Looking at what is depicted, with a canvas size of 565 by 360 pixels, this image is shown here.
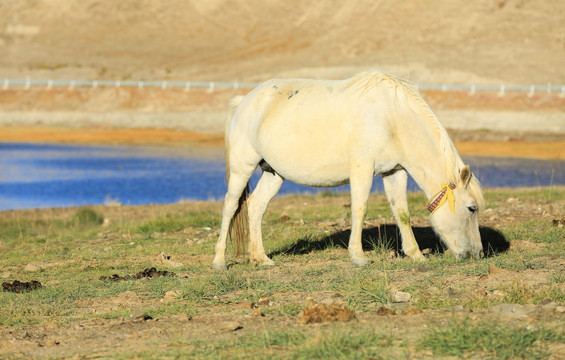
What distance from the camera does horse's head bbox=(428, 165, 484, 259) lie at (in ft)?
32.0

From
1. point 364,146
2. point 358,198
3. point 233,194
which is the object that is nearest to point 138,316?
point 358,198

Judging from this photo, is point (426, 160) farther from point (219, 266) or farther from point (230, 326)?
point (230, 326)

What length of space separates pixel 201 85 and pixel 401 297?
58315 millimetres

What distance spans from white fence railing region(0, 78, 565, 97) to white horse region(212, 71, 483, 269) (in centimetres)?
4654

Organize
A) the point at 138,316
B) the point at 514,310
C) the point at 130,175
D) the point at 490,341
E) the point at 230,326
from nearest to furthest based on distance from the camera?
the point at 490,341
the point at 514,310
the point at 230,326
the point at 138,316
the point at 130,175

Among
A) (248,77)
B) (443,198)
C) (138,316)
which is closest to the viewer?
(138,316)

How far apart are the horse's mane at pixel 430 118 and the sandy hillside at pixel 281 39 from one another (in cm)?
5348

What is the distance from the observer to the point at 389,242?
1205 cm

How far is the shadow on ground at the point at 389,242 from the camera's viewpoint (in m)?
11.5

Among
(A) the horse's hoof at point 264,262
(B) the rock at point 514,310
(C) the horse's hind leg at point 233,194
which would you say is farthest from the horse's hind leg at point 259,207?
(B) the rock at point 514,310

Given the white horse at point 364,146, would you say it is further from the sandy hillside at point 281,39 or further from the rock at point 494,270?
the sandy hillside at point 281,39

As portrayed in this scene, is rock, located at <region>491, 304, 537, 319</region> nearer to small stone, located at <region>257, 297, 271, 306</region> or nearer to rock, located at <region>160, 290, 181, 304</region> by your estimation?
small stone, located at <region>257, 297, 271, 306</region>

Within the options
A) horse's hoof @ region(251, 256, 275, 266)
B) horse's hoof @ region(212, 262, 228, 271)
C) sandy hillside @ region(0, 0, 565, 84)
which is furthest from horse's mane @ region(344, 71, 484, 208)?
sandy hillside @ region(0, 0, 565, 84)

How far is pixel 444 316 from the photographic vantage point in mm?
6875
